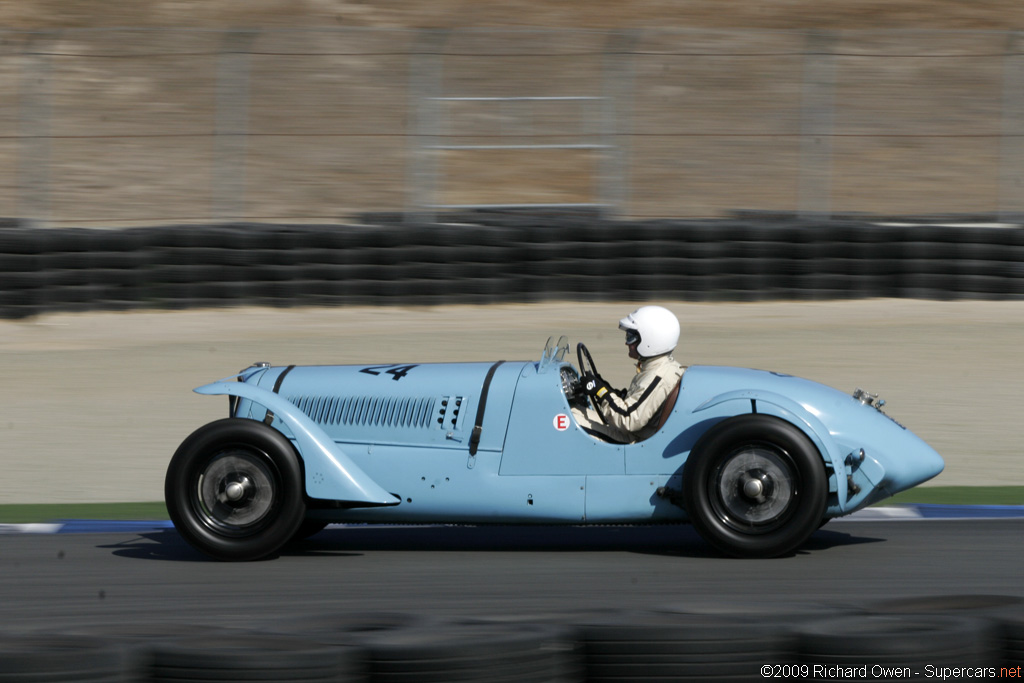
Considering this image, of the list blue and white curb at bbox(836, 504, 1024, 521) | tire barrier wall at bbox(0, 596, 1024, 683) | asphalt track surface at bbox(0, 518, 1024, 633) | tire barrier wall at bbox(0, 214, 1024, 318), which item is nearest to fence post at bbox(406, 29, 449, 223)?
tire barrier wall at bbox(0, 214, 1024, 318)

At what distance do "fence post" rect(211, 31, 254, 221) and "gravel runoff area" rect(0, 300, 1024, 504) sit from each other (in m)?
1.30

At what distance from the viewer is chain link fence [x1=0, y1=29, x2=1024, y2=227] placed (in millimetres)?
16844

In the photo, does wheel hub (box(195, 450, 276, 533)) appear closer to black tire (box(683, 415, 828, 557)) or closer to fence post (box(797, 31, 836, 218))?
black tire (box(683, 415, 828, 557))

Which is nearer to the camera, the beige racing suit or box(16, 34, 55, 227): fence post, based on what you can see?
the beige racing suit

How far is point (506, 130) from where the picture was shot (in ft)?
54.9

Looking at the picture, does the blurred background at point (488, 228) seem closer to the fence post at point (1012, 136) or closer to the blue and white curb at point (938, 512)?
the fence post at point (1012, 136)

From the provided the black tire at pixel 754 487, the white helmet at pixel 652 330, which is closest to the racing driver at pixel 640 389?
the white helmet at pixel 652 330

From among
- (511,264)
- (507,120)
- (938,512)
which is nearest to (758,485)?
(938,512)

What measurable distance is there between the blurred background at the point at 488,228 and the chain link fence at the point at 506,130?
0.20 ft

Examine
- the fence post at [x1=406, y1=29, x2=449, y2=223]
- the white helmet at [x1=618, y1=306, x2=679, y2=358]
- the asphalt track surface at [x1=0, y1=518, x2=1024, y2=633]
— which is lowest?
the asphalt track surface at [x1=0, y1=518, x2=1024, y2=633]

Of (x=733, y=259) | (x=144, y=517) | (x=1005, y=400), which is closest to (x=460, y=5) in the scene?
(x=733, y=259)

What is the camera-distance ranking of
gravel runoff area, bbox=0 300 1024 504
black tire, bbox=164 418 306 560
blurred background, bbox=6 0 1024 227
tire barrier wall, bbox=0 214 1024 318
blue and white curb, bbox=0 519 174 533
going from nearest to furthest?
black tire, bbox=164 418 306 560 < blue and white curb, bbox=0 519 174 533 < gravel runoff area, bbox=0 300 1024 504 < tire barrier wall, bbox=0 214 1024 318 < blurred background, bbox=6 0 1024 227

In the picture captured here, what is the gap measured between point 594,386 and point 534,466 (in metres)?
0.45

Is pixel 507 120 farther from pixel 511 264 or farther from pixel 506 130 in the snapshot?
pixel 511 264
